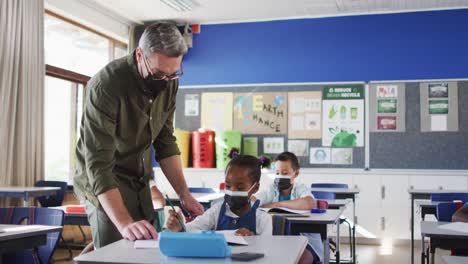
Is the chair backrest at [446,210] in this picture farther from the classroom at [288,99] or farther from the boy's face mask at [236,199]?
the boy's face mask at [236,199]

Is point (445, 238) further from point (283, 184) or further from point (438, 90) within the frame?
point (438, 90)

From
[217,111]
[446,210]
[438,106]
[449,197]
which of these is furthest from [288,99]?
[446,210]

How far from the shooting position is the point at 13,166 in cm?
558

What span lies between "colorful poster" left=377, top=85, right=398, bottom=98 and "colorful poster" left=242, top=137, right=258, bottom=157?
167 cm

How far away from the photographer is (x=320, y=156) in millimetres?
7121

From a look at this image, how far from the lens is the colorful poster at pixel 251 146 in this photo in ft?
24.0

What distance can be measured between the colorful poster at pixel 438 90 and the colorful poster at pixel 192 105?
300 centimetres

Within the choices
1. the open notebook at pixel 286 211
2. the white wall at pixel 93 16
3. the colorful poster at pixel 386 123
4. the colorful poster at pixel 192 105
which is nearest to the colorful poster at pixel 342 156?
the colorful poster at pixel 386 123

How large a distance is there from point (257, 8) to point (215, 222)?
532 centimetres

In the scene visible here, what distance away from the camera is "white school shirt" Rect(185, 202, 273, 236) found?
2.19 m

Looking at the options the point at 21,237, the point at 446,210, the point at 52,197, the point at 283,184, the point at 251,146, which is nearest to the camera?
the point at 21,237

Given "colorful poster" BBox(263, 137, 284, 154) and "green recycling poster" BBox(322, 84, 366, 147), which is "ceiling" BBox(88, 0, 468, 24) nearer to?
"green recycling poster" BBox(322, 84, 366, 147)

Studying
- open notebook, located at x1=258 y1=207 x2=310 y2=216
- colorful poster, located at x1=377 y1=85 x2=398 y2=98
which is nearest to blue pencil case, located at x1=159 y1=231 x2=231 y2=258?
open notebook, located at x1=258 y1=207 x2=310 y2=216

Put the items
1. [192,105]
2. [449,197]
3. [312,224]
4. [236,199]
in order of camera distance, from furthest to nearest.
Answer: [192,105] → [449,197] → [312,224] → [236,199]
